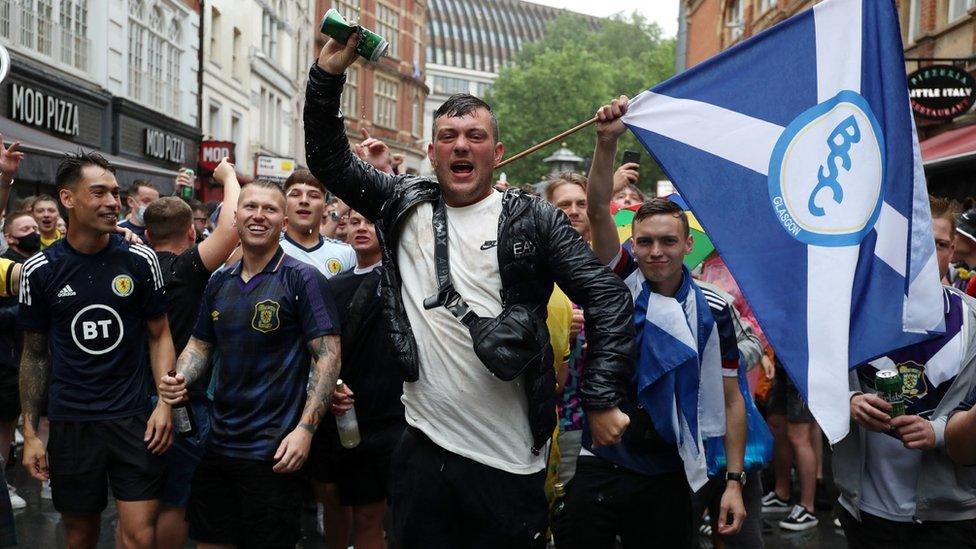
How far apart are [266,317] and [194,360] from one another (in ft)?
1.39

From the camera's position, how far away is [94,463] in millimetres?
5109

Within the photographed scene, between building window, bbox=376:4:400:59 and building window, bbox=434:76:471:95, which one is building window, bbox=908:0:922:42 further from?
building window, bbox=434:76:471:95

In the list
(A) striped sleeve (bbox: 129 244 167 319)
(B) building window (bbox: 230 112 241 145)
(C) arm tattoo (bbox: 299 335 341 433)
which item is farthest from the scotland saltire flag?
(B) building window (bbox: 230 112 241 145)

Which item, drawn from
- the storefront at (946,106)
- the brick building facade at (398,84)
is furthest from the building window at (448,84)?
the storefront at (946,106)

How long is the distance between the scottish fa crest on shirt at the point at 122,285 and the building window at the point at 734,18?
95.1ft

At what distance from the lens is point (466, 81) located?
4281 inches

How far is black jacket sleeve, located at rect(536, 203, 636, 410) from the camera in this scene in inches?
132

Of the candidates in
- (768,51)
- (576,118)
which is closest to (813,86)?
(768,51)

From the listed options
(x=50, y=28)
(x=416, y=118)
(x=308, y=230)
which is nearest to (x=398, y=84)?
(x=416, y=118)

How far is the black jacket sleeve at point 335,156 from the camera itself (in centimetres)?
363

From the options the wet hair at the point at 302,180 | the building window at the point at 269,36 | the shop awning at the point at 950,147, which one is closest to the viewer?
the wet hair at the point at 302,180

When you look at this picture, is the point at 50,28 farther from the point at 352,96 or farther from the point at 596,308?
the point at 352,96

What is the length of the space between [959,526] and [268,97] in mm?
38590

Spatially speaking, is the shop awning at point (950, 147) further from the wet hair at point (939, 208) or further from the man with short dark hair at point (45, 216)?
the man with short dark hair at point (45, 216)
